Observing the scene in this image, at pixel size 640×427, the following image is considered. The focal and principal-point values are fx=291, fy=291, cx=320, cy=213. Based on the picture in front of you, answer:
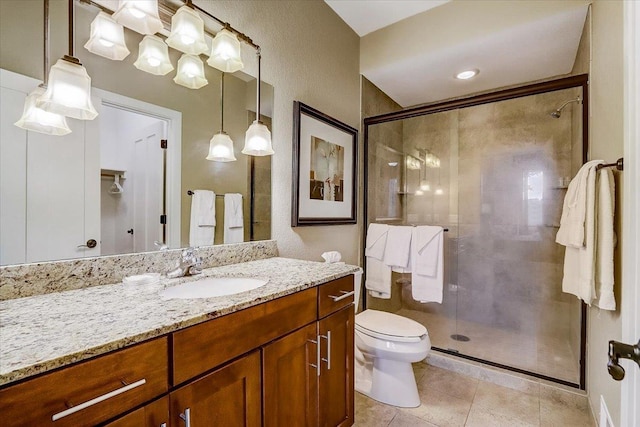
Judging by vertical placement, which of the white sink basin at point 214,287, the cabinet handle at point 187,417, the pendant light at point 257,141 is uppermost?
the pendant light at point 257,141

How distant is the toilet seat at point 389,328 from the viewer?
175 centimetres

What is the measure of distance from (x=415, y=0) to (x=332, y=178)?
1421mm

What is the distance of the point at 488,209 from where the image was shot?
2625 mm

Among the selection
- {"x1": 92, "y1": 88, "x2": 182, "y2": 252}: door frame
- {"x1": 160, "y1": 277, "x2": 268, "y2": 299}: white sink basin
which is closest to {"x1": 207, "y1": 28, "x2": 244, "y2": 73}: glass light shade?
{"x1": 92, "y1": 88, "x2": 182, "y2": 252}: door frame

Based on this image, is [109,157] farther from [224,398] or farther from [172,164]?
[224,398]

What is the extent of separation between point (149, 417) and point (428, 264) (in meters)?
1.96

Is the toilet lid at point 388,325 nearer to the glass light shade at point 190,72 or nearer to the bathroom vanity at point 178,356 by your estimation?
the bathroom vanity at point 178,356

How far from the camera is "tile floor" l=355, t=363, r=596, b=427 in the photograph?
167 cm

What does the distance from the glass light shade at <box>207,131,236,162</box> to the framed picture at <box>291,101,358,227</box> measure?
0.45 meters

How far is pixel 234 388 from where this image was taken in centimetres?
89

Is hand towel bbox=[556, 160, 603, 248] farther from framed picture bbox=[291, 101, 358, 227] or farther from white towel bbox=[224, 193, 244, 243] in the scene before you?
white towel bbox=[224, 193, 244, 243]

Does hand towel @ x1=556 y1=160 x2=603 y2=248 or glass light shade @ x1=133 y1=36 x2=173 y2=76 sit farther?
hand towel @ x1=556 y1=160 x2=603 y2=248

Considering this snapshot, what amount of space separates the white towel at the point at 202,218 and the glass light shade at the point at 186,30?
66cm

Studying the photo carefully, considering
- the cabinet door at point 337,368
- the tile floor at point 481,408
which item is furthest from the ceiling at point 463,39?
the tile floor at point 481,408
